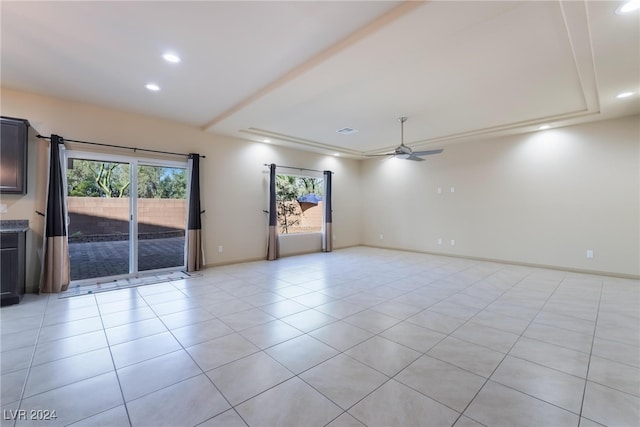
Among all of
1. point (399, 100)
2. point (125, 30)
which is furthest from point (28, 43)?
point (399, 100)

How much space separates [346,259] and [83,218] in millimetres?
4916

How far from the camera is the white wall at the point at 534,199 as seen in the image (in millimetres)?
4734

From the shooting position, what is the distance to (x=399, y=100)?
4070 mm

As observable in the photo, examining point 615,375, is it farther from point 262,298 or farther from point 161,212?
point 161,212

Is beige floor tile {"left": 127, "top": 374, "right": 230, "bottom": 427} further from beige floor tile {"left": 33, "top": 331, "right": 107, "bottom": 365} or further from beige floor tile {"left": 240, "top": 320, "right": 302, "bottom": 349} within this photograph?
beige floor tile {"left": 33, "top": 331, "right": 107, "bottom": 365}

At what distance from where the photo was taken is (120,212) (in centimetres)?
469

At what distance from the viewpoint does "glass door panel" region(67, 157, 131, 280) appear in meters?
4.30

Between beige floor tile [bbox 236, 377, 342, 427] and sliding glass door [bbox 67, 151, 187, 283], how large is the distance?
160 inches

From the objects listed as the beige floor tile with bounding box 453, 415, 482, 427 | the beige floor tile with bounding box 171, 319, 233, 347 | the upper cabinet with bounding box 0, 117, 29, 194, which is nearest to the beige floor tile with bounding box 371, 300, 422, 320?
the beige floor tile with bounding box 453, 415, 482, 427

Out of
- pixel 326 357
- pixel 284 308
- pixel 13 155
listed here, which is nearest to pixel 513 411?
pixel 326 357

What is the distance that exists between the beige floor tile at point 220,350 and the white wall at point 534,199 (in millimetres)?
5702

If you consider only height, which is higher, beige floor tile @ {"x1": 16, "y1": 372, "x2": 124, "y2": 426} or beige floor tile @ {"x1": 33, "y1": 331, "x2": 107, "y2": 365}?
beige floor tile @ {"x1": 33, "y1": 331, "x2": 107, "y2": 365}

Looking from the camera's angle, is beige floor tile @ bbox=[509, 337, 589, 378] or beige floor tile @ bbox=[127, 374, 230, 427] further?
beige floor tile @ bbox=[509, 337, 589, 378]

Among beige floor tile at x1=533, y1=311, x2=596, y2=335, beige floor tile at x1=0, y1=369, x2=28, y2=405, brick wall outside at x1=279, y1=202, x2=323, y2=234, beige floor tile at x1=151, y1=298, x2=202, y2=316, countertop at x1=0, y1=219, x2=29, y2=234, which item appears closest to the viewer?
beige floor tile at x1=0, y1=369, x2=28, y2=405
